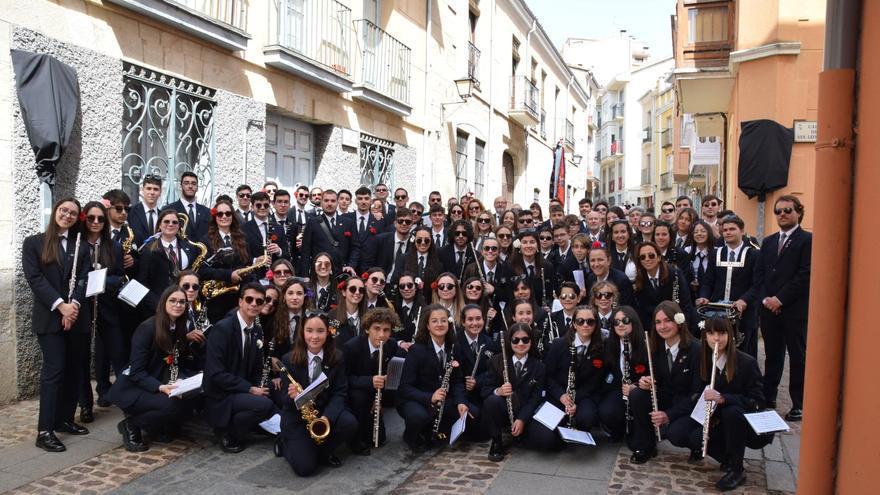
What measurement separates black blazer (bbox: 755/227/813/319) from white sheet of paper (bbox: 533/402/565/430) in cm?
231

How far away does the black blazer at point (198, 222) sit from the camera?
6852 mm

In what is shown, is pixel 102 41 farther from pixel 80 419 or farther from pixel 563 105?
pixel 563 105

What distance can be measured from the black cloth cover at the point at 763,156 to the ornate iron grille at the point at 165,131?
24.1 feet

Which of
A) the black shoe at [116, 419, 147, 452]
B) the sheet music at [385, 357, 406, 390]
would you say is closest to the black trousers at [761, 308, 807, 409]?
the sheet music at [385, 357, 406, 390]

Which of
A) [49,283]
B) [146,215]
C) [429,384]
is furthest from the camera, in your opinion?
[146,215]

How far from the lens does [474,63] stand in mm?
16484

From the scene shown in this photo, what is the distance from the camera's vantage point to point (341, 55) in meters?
10.8

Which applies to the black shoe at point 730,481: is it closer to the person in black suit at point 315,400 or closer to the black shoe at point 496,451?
the black shoe at point 496,451

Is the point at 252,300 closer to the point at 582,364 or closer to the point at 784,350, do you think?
the point at 582,364

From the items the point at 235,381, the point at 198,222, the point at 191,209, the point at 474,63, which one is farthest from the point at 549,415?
the point at 474,63

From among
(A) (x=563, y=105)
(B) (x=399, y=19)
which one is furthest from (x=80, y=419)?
(A) (x=563, y=105)

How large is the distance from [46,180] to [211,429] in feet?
8.86

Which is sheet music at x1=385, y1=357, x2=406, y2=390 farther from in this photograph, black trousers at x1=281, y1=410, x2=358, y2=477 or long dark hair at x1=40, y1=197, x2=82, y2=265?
long dark hair at x1=40, y1=197, x2=82, y2=265

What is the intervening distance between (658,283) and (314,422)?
3408 millimetres
